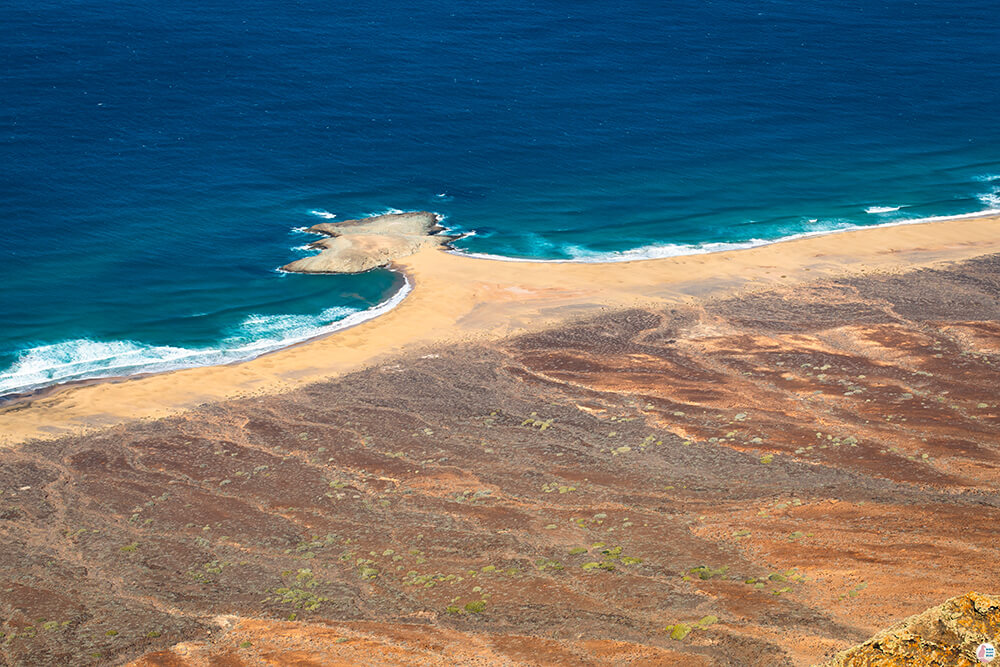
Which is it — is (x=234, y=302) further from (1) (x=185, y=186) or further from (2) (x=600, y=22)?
(2) (x=600, y=22)

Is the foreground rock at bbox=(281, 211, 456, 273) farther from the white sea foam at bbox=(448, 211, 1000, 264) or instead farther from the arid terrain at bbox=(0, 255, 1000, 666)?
the arid terrain at bbox=(0, 255, 1000, 666)

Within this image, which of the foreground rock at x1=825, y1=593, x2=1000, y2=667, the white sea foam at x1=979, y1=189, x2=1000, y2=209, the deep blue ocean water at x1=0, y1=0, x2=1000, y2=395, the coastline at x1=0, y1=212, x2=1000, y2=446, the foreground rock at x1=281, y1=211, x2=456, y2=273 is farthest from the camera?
the white sea foam at x1=979, y1=189, x2=1000, y2=209

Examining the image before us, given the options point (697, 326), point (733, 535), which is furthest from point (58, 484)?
point (697, 326)

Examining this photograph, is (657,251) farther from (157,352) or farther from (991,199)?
(157,352)

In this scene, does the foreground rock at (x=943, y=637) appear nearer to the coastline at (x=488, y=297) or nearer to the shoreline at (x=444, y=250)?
the coastline at (x=488, y=297)

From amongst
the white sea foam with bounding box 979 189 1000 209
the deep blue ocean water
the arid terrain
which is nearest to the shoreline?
the deep blue ocean water

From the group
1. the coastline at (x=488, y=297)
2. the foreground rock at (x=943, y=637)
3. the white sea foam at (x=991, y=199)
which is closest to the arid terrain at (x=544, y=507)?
the coastline at (x=488, y=297)

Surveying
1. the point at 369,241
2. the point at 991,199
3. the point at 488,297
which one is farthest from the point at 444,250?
the point at 991,199
